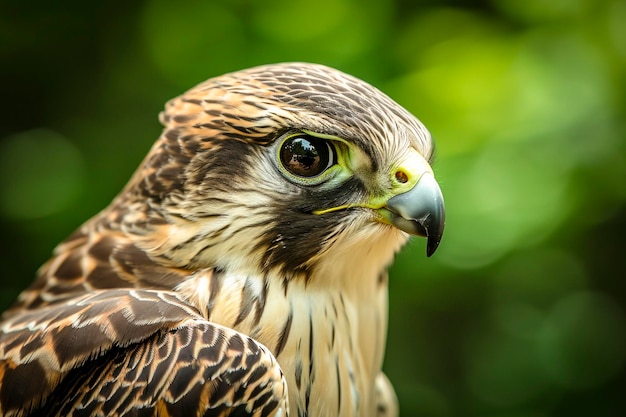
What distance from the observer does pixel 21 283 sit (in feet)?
15.1

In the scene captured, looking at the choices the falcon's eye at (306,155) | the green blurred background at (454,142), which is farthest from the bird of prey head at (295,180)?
the green blurred background at (454,142)

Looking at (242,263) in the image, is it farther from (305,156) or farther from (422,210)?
(422,210)

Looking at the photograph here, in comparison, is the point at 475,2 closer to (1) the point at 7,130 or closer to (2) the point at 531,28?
(2) the point at 531,28

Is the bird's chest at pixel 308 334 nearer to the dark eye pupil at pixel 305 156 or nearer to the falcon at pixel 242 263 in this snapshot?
the falcon at pixel 242 263

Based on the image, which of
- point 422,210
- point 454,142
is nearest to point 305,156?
point 422,210

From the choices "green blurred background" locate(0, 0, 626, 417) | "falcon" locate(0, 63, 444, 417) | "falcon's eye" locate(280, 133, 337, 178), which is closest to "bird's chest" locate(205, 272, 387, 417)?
"falcon" locate(0, 63, 444, 417)

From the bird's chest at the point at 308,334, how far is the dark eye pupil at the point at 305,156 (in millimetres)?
365

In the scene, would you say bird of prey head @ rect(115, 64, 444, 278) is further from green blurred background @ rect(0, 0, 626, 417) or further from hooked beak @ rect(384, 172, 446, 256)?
green blurred background @ rect(0, 0, 626, 417)

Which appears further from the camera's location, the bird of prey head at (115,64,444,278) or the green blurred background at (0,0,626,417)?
the green blurred background at (0,0,626,417)

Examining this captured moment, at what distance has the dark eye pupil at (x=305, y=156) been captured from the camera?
2.34 metres

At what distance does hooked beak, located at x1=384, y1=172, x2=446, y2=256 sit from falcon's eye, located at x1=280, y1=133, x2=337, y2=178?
22 centimetres

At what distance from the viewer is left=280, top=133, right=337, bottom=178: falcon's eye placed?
234cm

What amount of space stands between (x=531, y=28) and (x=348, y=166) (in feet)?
8.63

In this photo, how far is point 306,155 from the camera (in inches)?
92.4
